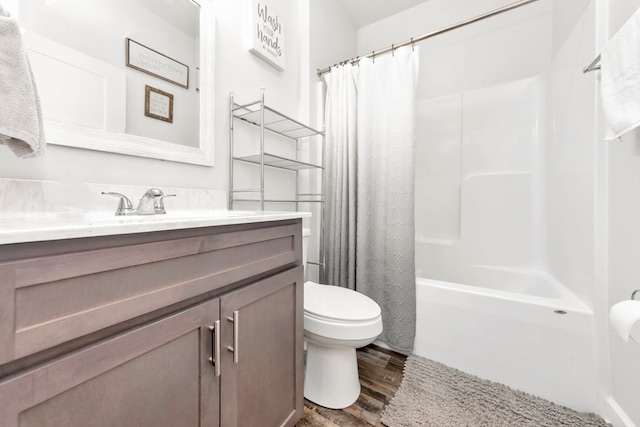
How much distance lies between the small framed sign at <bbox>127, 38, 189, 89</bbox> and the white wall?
0.18 metres

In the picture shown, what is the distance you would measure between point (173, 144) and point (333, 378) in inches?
49.8

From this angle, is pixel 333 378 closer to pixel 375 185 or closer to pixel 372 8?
pixel 375 185

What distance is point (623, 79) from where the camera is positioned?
93cm

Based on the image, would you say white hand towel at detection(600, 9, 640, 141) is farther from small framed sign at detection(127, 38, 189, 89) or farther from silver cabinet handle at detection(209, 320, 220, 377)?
small framed sign at detection(127, 38, 189, 89)

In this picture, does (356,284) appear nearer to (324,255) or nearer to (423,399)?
(324,255)

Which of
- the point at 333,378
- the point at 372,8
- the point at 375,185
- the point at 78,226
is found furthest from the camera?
the point at 372,8

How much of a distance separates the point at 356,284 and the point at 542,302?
3.11 ft

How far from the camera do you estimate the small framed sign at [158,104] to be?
3.43 ft

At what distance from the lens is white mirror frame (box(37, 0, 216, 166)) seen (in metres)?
0.83

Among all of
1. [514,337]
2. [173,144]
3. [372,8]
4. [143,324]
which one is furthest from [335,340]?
[372,8]

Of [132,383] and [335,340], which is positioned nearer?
Answer: [132,383]

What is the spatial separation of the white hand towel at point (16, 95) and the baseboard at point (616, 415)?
2.06 m

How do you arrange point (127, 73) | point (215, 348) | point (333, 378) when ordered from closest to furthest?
1. point (215, 348)
2. point (127, 73)
3. point (333, 378)

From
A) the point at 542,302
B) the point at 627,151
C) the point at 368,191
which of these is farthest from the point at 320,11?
the point at 542,302
